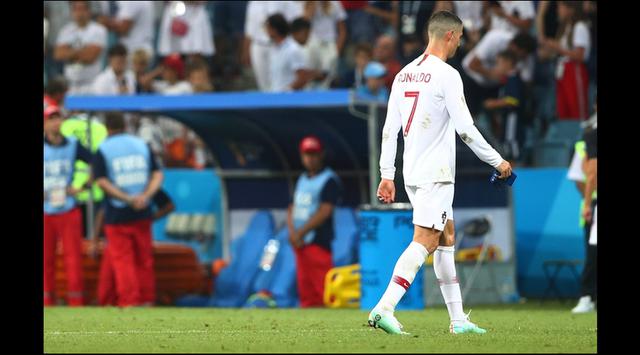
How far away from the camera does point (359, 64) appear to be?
758 inches

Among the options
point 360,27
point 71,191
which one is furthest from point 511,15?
point 71,191

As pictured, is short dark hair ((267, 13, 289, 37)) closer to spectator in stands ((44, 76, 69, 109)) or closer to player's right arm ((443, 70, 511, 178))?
spectator in stands ((44, 76, 69, 109))

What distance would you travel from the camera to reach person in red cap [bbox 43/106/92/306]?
17.4 m

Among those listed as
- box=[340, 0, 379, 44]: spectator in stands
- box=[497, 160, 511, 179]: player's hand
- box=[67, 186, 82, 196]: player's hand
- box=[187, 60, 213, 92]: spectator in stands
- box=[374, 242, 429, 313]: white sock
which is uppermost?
box=[340, 0, 379, 44]: spectator in stands

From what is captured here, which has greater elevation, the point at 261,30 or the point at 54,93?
the point at 261,30

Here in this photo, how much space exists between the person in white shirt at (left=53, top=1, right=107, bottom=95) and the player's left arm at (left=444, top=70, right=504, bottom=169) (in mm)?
12158

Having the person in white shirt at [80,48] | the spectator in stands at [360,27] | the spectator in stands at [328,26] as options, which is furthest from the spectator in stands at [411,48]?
the person in white shirt at [80,48]

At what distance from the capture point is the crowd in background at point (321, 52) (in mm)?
18766

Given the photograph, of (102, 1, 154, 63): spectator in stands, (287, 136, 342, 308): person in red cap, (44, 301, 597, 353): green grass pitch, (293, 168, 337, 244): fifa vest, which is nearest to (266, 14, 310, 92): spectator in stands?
(287, 136, 342, 308): person in red cap

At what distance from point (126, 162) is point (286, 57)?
324cm

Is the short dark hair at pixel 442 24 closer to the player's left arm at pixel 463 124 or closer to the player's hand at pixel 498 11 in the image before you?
the player's left arm at pixel 463 124

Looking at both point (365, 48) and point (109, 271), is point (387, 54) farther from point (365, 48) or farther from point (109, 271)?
point (109, 271)
